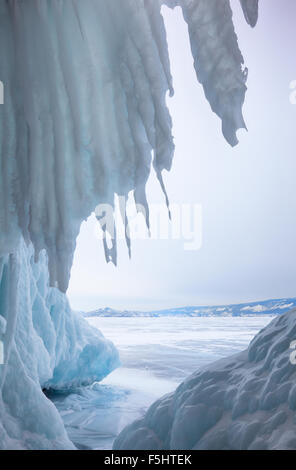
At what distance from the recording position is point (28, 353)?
9.57ft

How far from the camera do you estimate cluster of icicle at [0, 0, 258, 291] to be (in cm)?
183

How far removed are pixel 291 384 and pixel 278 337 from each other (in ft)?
1.24

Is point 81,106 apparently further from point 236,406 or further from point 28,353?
point 28,353

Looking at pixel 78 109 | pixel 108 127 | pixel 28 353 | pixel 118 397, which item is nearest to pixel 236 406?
pixel 108 127

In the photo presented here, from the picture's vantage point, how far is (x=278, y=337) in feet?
6.18

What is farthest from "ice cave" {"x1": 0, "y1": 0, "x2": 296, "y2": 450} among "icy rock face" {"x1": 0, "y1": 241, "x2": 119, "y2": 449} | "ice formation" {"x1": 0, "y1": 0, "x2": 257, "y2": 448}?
"icy rock face" {"x1": 0, "y1": 241, "x2": 119, "y2": 449}

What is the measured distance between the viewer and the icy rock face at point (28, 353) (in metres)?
2.33

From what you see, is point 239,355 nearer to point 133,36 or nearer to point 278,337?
point 278,337

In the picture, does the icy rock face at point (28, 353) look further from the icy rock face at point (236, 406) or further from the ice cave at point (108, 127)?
the icy rock face at point (236, 406)

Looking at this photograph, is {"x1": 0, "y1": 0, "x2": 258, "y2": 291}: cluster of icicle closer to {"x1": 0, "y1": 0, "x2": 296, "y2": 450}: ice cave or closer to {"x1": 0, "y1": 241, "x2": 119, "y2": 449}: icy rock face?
{"x1": 0, "y1": 0, "x2": 296, "y2": 450}: ice cave

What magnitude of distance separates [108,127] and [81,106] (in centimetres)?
18

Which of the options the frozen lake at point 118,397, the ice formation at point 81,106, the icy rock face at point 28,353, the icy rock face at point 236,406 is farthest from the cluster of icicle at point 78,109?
the frozen lake at point 118,397

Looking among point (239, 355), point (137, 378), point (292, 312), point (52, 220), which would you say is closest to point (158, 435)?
point (239, 355)

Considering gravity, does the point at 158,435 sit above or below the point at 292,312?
below
